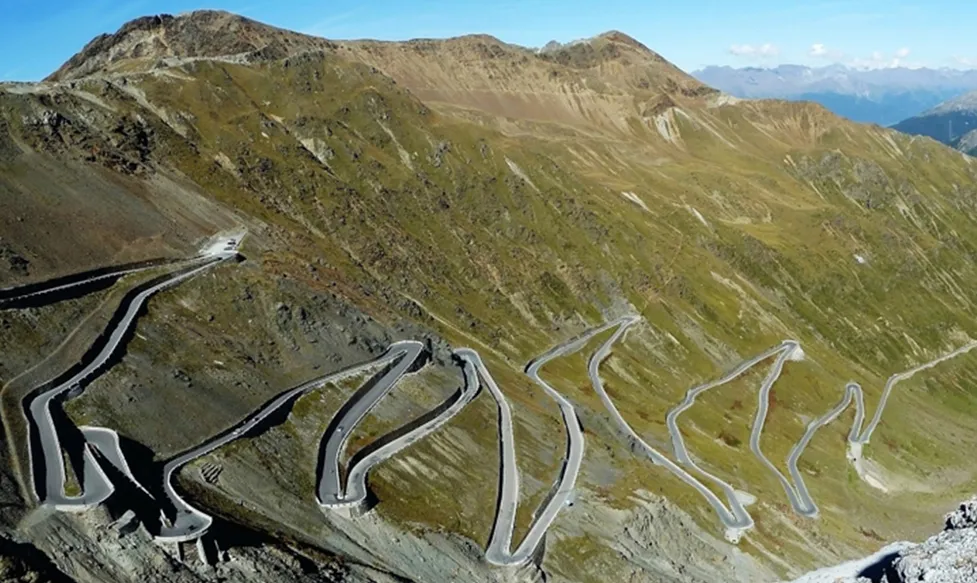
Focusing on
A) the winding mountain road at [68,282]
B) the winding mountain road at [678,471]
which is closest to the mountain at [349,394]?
the winding mountain road at [68,282]

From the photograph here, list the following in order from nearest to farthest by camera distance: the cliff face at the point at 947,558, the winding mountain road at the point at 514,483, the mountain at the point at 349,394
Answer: the cliff face at the point at 947,558 → the mountain at the point at 349,394 → the winding mountain road at the point at 514,483

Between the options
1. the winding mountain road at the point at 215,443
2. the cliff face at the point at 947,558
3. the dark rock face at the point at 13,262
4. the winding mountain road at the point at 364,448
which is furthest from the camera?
the dark rock face at the point at 13,262

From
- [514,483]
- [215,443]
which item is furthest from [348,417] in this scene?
[514,483]

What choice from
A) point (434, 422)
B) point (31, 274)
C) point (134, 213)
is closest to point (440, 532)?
point (434, 422)

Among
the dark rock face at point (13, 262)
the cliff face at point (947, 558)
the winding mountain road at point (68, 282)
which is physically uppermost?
the dark rock face at point (13, 262)

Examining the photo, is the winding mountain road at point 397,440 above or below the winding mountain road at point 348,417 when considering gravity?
below

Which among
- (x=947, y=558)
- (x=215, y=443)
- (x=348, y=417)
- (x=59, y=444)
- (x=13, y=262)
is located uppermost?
(x=13, y=262)

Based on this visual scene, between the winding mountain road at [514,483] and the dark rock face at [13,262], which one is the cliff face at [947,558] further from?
the dark rock face at [13,262]

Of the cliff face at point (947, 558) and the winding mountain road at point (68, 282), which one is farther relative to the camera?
the winding mountain road at point (68, 282)

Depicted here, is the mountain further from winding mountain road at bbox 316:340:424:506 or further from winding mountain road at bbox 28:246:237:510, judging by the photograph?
winding mountain road at bbox 316:340:424:506

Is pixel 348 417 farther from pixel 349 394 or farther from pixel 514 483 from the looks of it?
pixel 514 483

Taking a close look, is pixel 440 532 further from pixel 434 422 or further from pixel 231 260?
pixel 231 260
